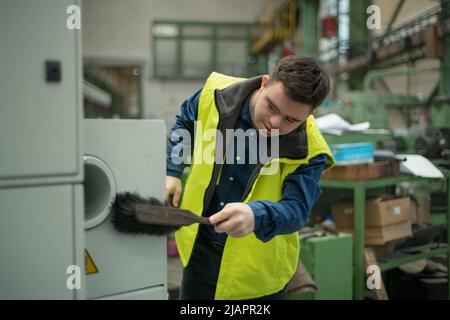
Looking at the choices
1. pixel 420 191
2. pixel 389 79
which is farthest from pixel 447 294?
pixel 389 79

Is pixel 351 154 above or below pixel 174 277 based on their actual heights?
above

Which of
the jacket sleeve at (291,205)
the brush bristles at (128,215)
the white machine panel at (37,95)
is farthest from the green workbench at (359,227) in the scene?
the white machine panel at (37,95)

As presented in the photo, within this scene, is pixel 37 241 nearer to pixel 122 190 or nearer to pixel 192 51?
Answer: pixel 122 190

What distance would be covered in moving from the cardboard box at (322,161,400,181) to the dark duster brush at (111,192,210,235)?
138cm

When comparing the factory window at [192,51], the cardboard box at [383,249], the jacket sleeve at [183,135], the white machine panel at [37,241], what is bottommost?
the cardboard box at [383,249]

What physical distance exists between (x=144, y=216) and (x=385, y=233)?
1.69 m

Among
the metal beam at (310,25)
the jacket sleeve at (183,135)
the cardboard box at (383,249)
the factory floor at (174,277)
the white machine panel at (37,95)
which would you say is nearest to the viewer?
the white machine panel at (37,95)

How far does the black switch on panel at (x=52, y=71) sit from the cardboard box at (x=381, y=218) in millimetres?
1850

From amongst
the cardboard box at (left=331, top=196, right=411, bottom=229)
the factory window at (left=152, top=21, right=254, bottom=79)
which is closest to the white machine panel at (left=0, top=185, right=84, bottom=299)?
the cardboard box at (left=331, top=196, right=411, bottom=229)

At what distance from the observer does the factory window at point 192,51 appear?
8375 millimetres

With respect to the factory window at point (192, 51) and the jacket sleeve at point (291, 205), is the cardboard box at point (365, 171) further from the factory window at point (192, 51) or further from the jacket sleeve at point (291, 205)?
the factory window at point (192, 51)

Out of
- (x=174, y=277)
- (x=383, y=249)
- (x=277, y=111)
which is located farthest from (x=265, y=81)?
(x=383, y=249)

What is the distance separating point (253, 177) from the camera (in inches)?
43.8

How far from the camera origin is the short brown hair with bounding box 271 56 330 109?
95 cm
